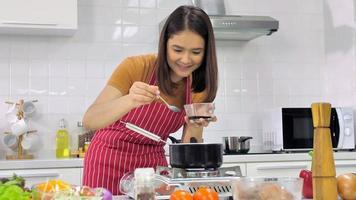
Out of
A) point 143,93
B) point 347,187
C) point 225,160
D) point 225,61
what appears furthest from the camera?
point 225,61

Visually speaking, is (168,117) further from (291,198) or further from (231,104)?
(231,104)

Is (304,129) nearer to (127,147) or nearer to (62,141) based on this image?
(62,141)

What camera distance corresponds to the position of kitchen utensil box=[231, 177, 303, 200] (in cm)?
123

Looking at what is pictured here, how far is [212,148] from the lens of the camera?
1.65 meters

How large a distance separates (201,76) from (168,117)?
225 mm

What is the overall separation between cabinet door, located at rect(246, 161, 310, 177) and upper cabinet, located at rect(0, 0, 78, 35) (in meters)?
1.45

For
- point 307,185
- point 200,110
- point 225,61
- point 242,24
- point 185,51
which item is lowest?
point 307,185

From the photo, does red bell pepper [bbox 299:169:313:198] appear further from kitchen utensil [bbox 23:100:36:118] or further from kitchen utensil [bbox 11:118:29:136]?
Answer: kitchen utensil [bbox 23:100:36:118]

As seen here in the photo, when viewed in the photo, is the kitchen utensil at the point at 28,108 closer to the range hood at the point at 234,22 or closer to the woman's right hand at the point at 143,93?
the range hood at the point at 234,22

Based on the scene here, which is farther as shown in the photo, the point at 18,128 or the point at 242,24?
the point at 242,24

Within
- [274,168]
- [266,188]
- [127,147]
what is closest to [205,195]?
[266,188]

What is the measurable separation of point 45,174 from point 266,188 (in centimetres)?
191

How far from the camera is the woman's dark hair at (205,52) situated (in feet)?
6.50

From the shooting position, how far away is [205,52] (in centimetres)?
205
